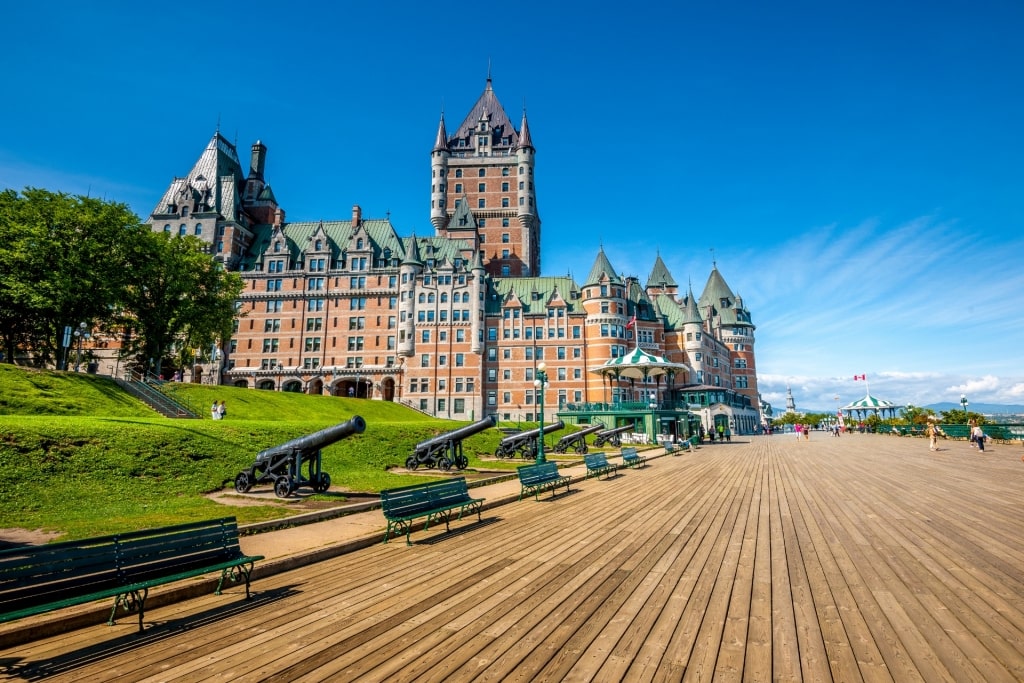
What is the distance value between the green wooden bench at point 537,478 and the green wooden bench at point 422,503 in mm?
1879

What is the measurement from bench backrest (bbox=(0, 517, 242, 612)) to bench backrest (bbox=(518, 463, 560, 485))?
7673 mm

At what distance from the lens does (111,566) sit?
17.5 feet

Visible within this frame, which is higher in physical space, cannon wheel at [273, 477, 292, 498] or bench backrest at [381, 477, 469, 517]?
bench backrest at [381, 477, 469, 517]

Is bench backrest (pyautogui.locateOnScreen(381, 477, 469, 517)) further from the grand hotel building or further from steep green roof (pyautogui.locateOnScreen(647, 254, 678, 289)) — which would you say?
steep green roof (pyautogui.locateOnScreen(647, 254, 678, 289))

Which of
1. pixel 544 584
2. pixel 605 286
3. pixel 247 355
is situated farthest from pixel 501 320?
pixel 544 584

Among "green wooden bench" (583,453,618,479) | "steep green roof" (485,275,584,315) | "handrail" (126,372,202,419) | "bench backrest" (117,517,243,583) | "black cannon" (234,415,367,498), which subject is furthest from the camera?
"steep green roof" (485,275,584,315)

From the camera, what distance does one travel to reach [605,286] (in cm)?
6231

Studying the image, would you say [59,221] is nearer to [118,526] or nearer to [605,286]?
[118,526]

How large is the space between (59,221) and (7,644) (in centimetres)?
3870

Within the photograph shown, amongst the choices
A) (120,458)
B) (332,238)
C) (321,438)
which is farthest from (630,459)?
(332,238)

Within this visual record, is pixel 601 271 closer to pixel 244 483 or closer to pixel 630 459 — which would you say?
pixel 630 459

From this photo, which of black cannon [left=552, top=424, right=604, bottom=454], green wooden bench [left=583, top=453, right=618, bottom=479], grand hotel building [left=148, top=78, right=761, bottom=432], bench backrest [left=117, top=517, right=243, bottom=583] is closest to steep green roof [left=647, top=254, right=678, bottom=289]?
grand hotel building [left=148, top=78, right=761, bottom=432]

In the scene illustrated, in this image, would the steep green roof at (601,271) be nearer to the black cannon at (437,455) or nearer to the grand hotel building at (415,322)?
the grand hotel building at (415,322)

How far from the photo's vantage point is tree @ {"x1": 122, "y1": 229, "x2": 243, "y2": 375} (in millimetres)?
36875
